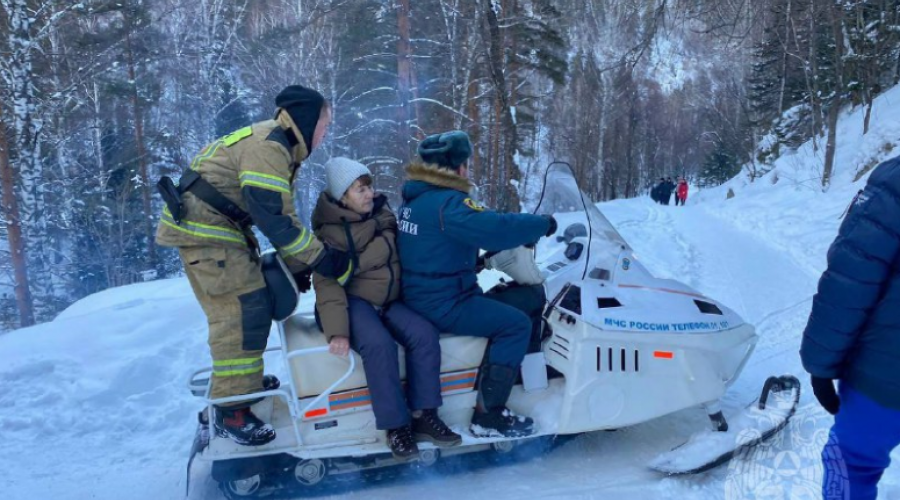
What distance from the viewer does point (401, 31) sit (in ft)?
49.6

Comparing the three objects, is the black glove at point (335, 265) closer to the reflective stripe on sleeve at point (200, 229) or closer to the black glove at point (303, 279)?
the black glove at point (303, 279)

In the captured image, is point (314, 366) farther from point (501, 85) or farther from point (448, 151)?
point (501, 85)

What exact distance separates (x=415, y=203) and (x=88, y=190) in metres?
22.8

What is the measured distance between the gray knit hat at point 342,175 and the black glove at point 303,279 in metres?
0.44

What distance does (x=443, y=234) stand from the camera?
10.6ft

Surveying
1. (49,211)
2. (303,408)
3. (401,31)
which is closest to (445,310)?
(303,408)

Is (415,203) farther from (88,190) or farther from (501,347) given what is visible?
(88,190)

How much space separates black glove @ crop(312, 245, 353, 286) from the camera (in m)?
2.97

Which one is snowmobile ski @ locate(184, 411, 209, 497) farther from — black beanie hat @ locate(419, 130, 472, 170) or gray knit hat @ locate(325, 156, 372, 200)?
black beanie hat @ locate(419, 130, 472, 170)

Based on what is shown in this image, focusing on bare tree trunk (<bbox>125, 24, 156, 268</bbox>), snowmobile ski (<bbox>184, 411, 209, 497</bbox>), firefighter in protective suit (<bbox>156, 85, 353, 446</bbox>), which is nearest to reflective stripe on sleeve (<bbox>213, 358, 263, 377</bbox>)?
firefighter in protective suit (<bbox>156, 85, 353, 446</bbox>)

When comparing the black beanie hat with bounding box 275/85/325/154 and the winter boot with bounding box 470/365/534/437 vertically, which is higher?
the black beanie hat with bounding box 275/85/325/154

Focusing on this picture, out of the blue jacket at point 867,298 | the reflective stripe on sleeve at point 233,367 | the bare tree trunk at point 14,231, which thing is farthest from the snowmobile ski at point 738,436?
the bare tree trunk at point 14,231

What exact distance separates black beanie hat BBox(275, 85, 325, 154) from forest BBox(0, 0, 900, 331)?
12.9 ft

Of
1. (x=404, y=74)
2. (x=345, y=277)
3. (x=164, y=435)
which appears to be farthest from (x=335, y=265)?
(x=404, y=74)
